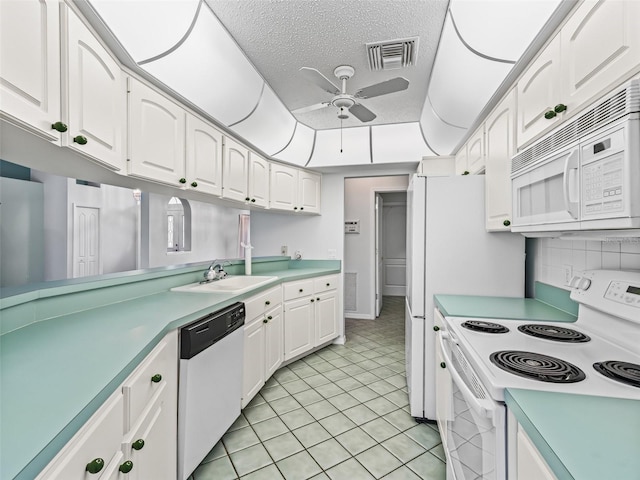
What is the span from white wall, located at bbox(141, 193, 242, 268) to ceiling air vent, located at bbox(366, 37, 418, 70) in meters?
1.86

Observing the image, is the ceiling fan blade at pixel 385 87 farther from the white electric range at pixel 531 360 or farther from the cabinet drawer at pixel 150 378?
the cabinet drawer at pixel 150 378

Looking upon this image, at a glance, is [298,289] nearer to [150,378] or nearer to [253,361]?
[253,361]

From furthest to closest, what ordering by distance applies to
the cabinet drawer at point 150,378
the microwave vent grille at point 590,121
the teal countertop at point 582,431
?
the cabinet drawer at point 150,378
the microwave vent grille at point 590,121
the teal countertop at point 582,431

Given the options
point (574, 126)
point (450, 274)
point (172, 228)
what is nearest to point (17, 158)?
point (172, 228)

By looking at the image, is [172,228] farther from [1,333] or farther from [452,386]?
[452,386]

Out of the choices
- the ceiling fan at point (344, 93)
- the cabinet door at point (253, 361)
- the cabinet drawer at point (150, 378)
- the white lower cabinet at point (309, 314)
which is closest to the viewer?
the cabinet drawer at point (150, 378)

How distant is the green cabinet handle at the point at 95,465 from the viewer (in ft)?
2.32

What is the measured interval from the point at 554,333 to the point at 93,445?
167 cm

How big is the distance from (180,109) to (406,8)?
4.80ft

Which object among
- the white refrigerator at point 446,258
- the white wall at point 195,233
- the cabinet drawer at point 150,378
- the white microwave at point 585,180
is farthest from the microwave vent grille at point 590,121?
the white wall at point 195,233

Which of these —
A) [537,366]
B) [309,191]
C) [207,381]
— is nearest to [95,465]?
[207,381]

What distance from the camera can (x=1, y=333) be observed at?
3.64ft

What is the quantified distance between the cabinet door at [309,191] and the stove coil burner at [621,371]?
9.73 ft

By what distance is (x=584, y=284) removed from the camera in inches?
54.2
